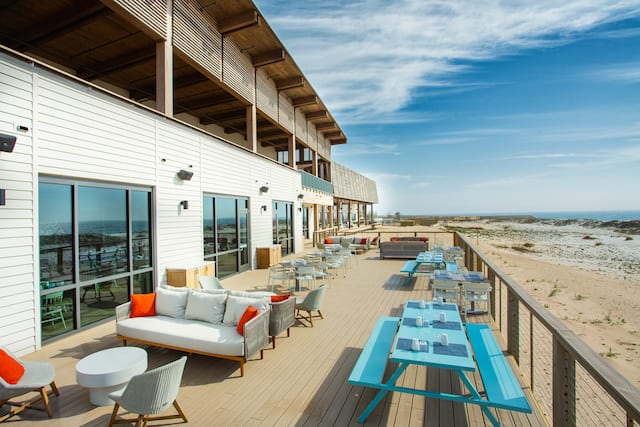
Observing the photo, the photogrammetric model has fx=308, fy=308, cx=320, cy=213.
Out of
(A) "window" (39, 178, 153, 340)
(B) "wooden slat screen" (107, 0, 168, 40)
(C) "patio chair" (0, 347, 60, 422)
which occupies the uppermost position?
(B) "wooden slat screen" (107, 0, 168, 40)

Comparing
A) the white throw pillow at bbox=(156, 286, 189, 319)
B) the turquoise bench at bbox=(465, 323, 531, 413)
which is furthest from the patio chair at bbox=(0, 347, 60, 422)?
Result: the turquoise bench at bbox=(465, 323, 531, 413)

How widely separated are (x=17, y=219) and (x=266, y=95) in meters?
9.94

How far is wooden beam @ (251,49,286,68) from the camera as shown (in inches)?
434

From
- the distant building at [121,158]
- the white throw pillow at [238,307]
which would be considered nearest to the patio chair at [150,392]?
the white throw pillow at [238,307]

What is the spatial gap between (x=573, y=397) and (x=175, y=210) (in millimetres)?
7448

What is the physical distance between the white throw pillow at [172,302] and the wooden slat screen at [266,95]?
A: 8.80 m

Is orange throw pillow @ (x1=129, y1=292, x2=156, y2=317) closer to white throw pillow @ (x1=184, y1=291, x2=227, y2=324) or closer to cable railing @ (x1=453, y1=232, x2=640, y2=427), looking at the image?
white throw pillow @ (x1=184, y1=291, x2=227, y2=324)

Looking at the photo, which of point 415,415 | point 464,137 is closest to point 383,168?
point 464,137

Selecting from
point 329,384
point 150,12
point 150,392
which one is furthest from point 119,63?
point 329,384

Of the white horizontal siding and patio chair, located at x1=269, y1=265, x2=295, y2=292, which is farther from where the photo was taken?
patio chair, located at x1=269, y1=265, x2=295, y2=292

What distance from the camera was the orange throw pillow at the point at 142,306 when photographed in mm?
4711

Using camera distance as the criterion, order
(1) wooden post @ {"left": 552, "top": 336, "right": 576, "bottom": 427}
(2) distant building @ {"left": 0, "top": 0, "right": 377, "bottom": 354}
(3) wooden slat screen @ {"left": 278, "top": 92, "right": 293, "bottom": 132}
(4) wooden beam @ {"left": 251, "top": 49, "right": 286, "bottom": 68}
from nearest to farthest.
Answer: (1) wooden post @ {"left": 552, "top": 336, "right": 576, "bottom": 427} < (2) distant building @ {"left": 0, "top": 0, "right": 377, "bottom": 354} < (4) wooden beam @ {"left": 251, "top": 49, "right": 286, "bottom": 68} < (3) wooden slat screen @ {"left": 278, "top": 92, "right": 293, "bottom": 132}

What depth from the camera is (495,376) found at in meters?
2.80

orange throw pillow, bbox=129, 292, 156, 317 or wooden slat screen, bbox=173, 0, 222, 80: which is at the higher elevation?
wooden slat screen, bbox=173, 0, 222, 80
